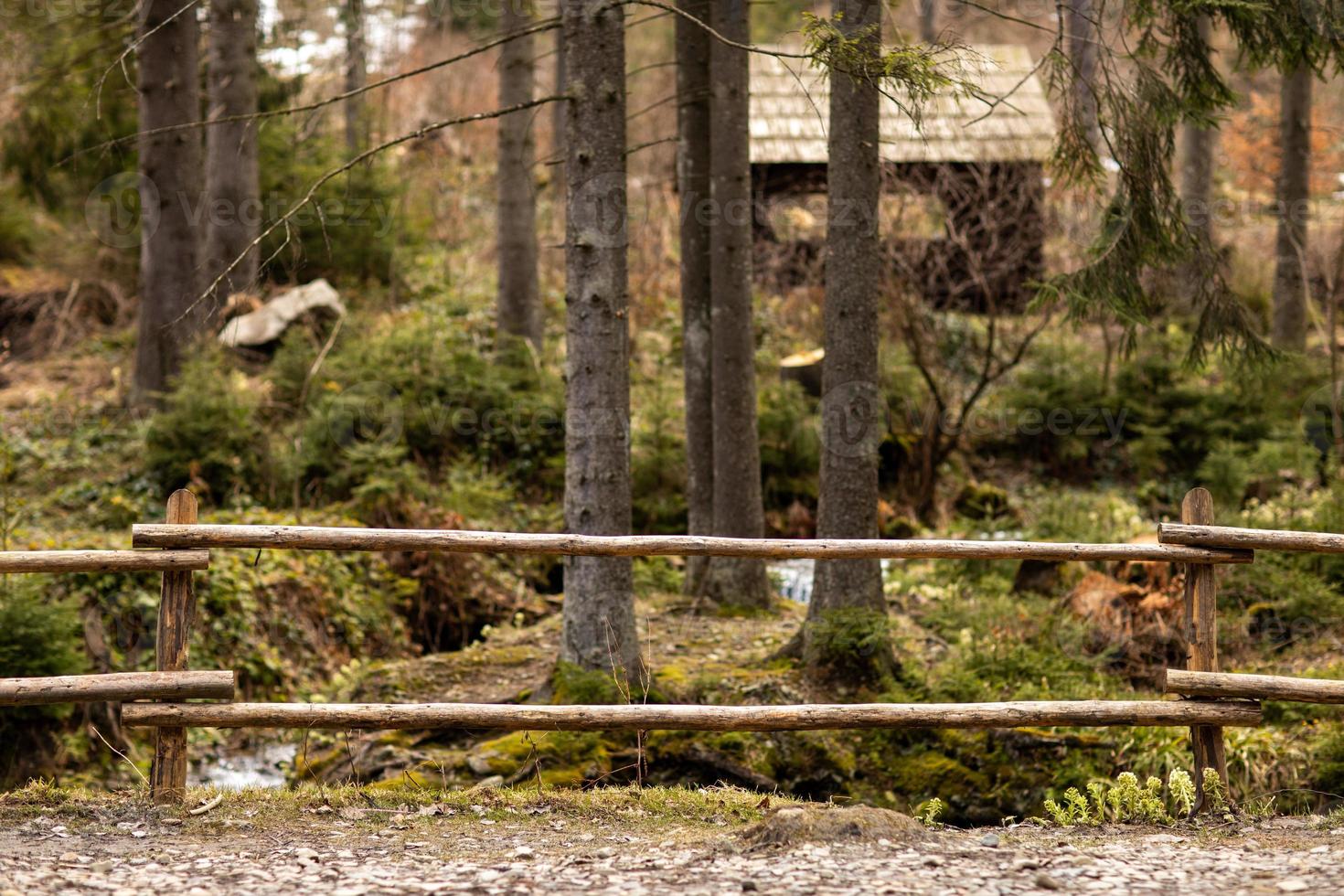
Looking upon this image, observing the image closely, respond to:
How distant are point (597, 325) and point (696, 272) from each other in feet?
9.78

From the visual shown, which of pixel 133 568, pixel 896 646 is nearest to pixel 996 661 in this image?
pixel 896 646

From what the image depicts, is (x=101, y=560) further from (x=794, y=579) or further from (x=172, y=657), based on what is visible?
(x=794, y=579)

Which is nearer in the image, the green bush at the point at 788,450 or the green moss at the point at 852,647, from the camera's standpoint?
the green moss at the point at 852,647

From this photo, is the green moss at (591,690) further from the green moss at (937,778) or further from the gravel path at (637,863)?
the green moss at (937,778)

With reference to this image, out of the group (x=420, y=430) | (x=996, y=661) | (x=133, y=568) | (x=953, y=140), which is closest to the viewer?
(x=133, y=568)

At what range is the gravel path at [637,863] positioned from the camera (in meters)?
4.57

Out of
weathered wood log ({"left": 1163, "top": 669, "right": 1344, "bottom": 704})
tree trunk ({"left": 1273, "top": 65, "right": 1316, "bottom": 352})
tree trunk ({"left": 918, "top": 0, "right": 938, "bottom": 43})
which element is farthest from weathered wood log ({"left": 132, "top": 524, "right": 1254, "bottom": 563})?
tree trunk ({"left": 918, "top": 0, "right": 938, "bottom": 43})

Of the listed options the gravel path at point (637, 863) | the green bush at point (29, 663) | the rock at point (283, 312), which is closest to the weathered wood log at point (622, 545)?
the gravel path at point (637, 863)

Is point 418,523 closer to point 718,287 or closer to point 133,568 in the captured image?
point 718,287

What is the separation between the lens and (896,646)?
27.6 feet

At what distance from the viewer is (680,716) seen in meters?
5.73

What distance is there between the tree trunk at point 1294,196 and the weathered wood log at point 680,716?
10582mm

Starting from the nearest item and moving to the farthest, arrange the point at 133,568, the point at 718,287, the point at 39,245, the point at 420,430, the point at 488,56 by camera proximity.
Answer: the point at 133,568 → the point at 718,287 → the point at 420,430 → the point at 39,245 → the point at 488,56

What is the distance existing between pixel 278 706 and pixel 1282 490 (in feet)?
33.1
